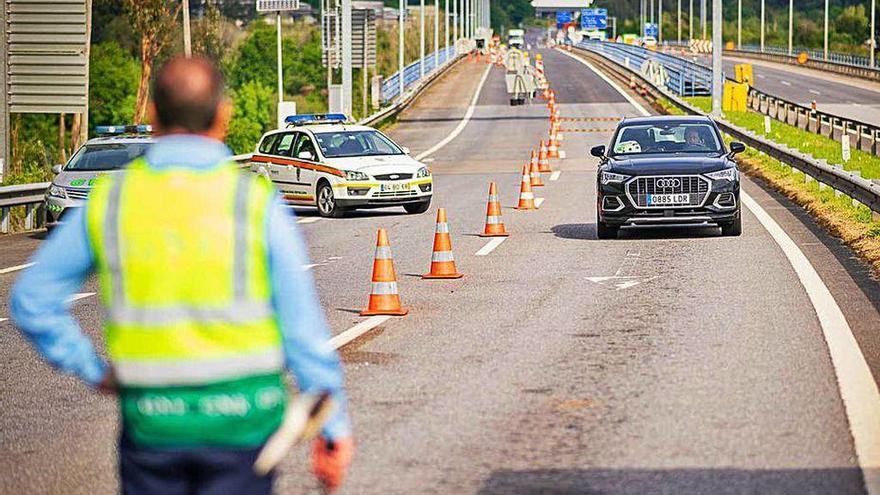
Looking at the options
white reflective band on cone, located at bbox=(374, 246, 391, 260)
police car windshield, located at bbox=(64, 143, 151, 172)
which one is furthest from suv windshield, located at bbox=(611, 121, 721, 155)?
white reflective band on cone, located at bbox=(374, 246, 391, 260)

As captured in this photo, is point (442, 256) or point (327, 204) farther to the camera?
point (327, 204)

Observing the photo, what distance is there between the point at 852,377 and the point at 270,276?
21.3 ft

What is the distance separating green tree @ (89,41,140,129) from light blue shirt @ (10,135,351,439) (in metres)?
112

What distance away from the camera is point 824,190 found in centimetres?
2550

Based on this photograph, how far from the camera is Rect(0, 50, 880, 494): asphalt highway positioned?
7.48m

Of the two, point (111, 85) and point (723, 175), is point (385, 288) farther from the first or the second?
point (111, 85)

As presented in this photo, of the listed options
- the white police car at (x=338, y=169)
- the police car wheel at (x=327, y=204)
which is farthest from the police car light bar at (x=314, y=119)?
the police car wheel at (x=327, y=204)

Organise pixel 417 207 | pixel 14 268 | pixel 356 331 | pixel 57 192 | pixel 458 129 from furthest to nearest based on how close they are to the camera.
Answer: pixel 458 129, pixel 417 207, pixel 57 192, pixel 14 268, pixel 356 331

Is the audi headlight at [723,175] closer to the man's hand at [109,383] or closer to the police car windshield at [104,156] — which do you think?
the police car windshield at [104,156]

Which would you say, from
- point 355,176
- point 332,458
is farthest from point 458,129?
point 332,458

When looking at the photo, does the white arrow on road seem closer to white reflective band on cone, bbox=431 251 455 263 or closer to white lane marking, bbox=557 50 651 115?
white reflective band on cone, bbox=431 251 455 263

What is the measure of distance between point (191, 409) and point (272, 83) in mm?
178524

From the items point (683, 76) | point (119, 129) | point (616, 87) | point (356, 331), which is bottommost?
point (356, 331)

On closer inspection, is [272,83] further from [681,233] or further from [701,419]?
[701,419]
